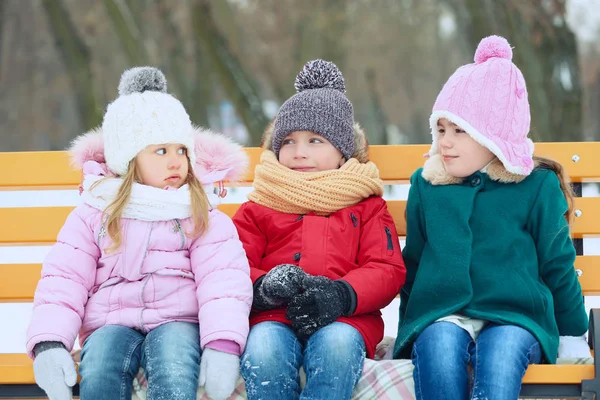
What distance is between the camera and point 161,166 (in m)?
3.02

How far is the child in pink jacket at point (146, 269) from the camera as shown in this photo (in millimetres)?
2656

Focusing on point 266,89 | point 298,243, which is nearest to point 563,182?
point 298,243

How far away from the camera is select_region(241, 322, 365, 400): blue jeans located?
2592mm

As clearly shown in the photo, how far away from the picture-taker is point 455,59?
7.93 meters

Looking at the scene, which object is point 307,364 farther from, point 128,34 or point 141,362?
point 128,34

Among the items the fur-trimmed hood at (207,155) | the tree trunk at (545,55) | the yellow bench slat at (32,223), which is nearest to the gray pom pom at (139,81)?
the fur-trimmed hood at (207,155)

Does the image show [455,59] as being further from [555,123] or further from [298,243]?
[298,243]

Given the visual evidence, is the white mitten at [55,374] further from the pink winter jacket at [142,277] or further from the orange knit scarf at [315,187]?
the orange knit scarf at [315,187]

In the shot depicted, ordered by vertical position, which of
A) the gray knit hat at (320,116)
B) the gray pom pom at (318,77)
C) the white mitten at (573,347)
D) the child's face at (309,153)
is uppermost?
the gray pom pom at (318,77)

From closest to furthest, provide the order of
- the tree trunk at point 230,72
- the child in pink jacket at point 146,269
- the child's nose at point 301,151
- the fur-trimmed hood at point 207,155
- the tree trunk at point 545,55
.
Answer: the child in pink jacket at point 146,269 → the fur-trimmed hood at point 207,155 → the child's nose at point 301,151 → the tree trunk at point 545,55 → the tree trunk at point 230,72

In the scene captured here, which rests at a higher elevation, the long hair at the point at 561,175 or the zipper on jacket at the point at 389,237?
the long hair at the point at 561,175

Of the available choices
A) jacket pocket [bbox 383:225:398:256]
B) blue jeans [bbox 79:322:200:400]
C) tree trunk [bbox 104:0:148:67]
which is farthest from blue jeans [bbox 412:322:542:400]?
tree trunk [bbox 104:0:148:67]

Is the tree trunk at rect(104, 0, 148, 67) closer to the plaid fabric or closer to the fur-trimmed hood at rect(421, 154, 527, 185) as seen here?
the fur-trimmed hood at rect(421, 154, 527, 185)

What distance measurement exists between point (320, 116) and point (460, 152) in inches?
21.0
